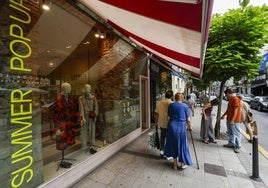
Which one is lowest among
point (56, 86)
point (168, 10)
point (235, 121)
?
point (235, 121)

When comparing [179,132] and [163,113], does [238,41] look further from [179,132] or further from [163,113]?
[179,132]

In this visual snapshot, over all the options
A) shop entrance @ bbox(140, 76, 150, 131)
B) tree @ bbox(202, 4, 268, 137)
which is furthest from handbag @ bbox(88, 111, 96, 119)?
tree @ bbox(202, 4, 268, 137)

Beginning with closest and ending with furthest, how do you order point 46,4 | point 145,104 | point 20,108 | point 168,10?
point 168,10 < point 20,108 < point 46,4 < point 145,104

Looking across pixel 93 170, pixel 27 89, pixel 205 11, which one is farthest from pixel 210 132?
pixel 27 89

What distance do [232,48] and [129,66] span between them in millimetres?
3660

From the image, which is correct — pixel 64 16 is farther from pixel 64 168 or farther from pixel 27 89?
pixel 64 168

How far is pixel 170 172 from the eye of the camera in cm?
403

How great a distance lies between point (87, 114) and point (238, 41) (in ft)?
17.8

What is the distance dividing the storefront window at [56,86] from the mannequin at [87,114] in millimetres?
26

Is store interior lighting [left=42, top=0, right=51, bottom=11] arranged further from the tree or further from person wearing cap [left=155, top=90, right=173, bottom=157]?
the tree

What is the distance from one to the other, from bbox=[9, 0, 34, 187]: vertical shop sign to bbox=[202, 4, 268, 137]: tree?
5619 mm

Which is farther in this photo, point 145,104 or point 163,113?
point 145,104

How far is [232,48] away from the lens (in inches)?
233

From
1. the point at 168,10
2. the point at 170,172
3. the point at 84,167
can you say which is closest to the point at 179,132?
the point at 170,172
